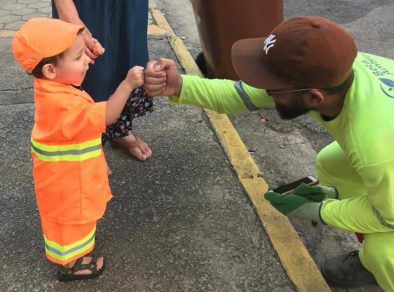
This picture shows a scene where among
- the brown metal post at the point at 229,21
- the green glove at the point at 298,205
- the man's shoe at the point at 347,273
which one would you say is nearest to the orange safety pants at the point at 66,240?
the green glove at the point at 298,205

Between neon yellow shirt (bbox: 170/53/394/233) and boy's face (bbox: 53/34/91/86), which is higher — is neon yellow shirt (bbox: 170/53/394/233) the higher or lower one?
the lower one

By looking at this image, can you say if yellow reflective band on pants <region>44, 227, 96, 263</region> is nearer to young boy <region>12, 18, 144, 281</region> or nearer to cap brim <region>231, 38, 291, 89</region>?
young boy <region>12, 18, 144, 281</region>

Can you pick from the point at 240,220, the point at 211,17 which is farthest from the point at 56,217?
the point at 211,17

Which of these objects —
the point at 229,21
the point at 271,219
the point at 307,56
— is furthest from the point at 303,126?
the point at 307,56

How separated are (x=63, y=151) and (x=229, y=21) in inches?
75.5

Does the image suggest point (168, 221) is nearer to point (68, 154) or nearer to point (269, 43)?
point (68, 154)

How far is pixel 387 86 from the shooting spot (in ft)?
6.12

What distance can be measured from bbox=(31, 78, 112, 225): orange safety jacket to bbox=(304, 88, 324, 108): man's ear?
772 millimetres

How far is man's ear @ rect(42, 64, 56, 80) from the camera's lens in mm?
A: 1715

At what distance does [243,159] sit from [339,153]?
668mm

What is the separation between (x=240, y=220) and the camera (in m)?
2.47

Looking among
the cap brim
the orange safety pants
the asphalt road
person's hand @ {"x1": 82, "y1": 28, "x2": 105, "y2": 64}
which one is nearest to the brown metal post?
the asphalt road

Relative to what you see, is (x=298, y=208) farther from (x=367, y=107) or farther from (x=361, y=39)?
(x=361, y=39)

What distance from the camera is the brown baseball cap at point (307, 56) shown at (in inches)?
66.0
